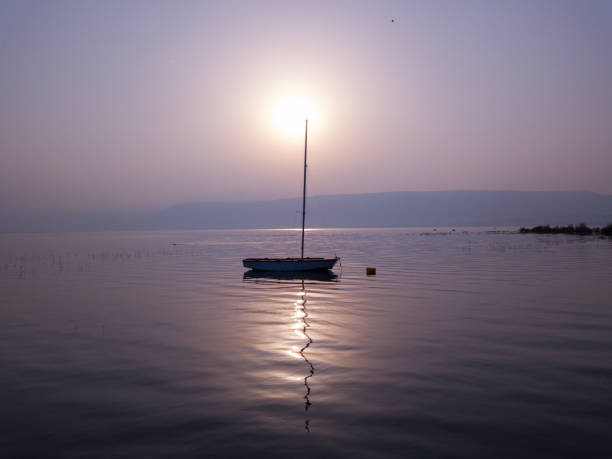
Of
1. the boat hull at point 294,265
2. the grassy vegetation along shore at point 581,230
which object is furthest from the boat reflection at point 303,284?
the grassy vegetation along shore at point 581,230

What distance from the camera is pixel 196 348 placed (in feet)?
54.2

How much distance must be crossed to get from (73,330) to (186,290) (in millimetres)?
12907

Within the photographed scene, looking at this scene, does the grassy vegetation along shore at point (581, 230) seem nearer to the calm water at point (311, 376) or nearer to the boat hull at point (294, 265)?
the boat hull at point (294, 265)

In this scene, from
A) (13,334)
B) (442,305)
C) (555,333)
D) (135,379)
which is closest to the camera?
(135,379)

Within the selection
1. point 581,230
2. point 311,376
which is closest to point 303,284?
point 311,376

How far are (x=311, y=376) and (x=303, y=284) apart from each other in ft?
77.9

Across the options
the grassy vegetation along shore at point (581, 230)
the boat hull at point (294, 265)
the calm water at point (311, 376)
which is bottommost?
the calm water at point (311, 376)

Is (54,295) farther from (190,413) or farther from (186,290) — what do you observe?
(190,413)

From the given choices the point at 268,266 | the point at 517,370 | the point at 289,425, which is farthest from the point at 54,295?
the point at 517,370

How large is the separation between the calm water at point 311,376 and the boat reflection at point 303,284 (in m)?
0.16

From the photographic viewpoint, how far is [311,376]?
13078 millimetres

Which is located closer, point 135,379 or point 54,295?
point 135,379

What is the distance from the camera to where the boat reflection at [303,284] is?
12906 millimetres

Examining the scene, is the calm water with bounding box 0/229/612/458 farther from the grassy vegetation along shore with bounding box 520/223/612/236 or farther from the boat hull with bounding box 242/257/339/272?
the grassy vegetation along shore with bounding box 520/223/612/236
